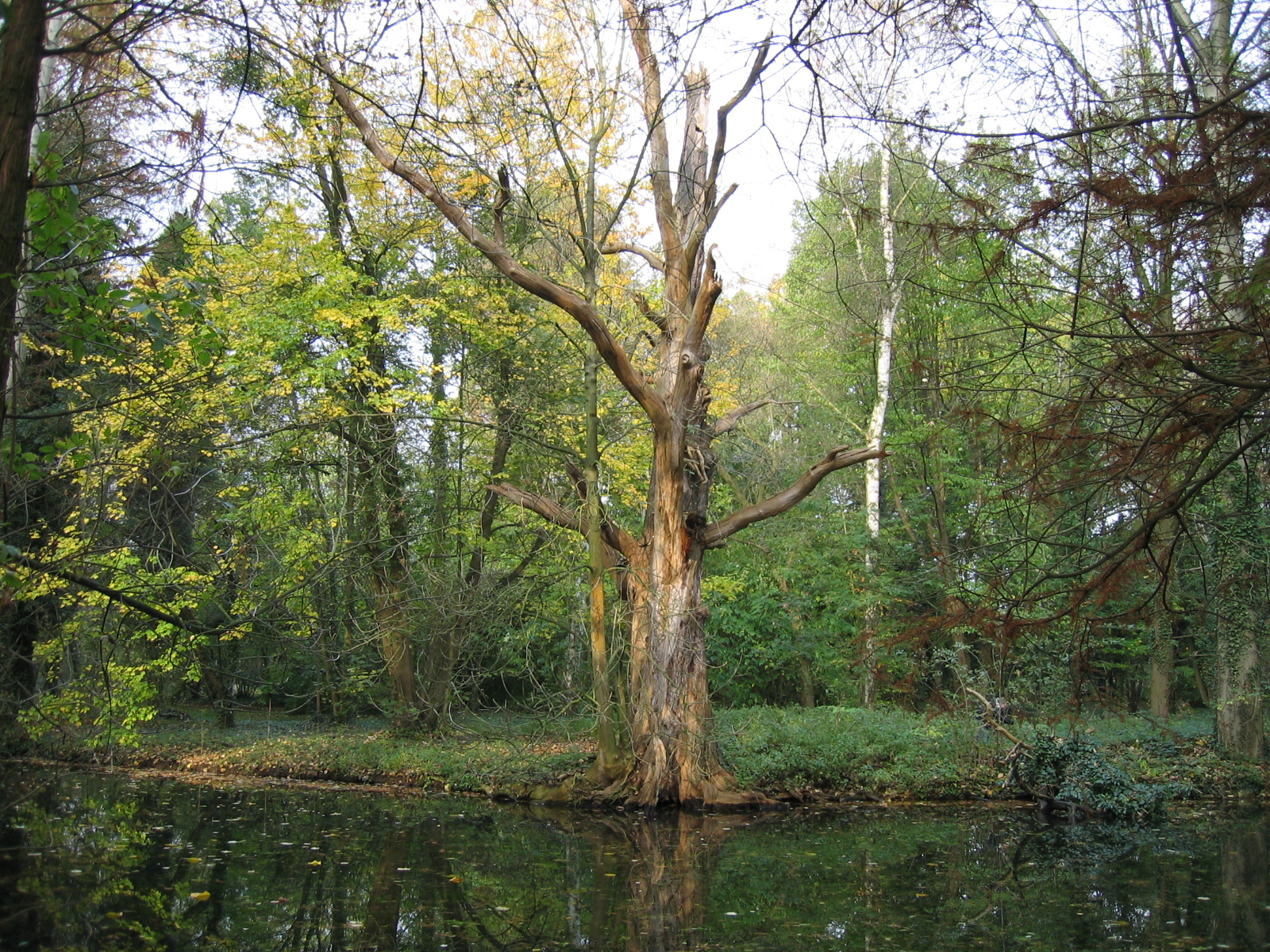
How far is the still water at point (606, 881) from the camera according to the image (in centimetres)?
538

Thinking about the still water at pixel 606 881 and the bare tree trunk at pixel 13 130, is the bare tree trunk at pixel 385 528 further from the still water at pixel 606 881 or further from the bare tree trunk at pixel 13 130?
the bare tree trunk at pixel 13 130

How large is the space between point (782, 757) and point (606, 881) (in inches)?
229

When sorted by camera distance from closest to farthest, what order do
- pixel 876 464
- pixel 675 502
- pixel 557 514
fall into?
pixel 557 514, pixel 675 502, pixel 876 464

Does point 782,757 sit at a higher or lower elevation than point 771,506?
lower

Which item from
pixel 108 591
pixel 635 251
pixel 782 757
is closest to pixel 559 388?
pixel 635 251

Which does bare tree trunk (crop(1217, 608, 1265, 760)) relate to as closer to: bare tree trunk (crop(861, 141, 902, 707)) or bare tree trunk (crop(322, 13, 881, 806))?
bare tree trunk (crop(861, 141, 902, 707))

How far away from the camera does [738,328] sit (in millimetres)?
21312

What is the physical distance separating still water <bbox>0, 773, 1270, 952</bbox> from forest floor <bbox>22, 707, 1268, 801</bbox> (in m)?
1.30

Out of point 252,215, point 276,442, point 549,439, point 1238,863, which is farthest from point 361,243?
point 1238,863

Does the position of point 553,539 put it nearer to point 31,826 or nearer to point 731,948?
point 31,826

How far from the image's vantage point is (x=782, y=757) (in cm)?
1243

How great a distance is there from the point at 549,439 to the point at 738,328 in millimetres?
8589

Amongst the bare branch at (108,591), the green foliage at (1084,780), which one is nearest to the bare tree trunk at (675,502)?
the green foliage at (1084,780)

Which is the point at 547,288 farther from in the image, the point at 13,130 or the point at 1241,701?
the point at 1241,701
